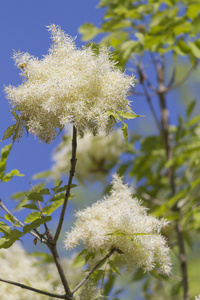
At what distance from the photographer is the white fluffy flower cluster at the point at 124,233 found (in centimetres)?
126

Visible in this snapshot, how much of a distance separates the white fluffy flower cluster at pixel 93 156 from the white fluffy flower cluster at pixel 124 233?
190cm

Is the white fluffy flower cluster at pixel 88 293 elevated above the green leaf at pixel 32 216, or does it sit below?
below

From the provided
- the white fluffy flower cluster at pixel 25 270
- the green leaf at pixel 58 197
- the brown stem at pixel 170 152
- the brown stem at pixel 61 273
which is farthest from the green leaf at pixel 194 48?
the white fluffy flower cluster at pixel 25 270

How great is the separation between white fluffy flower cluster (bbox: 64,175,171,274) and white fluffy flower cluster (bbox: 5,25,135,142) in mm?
286

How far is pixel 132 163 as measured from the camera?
2816 millimetres

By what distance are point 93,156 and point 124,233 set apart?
6.97 feet

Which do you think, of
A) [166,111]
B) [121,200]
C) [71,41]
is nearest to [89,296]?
[121,200]

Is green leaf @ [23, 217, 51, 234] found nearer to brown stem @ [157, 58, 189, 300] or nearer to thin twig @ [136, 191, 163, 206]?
brown stem @ [157, 58, 189, 300]

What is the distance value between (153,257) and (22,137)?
56cm

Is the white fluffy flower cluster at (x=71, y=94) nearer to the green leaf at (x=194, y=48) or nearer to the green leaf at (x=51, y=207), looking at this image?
the green leaf at (x=51, y=207)

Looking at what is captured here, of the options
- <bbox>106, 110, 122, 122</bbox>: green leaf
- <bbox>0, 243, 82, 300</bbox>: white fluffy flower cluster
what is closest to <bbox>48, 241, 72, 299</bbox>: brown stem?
<bbox>106, 110, 122, 122</bbox>: green leaf

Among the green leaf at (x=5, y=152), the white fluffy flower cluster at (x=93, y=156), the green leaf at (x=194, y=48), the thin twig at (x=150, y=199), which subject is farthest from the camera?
the white fluffy flower cluster at (x=93, y=156)

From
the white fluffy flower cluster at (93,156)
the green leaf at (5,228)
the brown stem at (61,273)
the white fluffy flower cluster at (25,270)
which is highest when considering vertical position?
the white fluffy flower cluster at (93,156)

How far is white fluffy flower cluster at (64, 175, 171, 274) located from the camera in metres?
1.26
